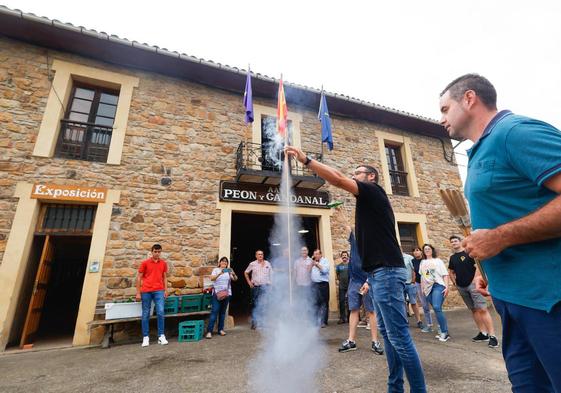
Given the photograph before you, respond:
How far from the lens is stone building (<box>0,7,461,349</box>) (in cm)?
534

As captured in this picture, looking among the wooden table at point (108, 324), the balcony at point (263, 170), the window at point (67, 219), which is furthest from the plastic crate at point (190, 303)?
the balcony at point (263, 170)

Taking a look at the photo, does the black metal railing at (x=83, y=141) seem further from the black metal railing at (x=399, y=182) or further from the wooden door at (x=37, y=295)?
the black metal railing at (x=399, y=182)

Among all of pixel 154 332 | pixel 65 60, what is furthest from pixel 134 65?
pixel 154 332

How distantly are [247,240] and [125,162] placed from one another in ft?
22.4

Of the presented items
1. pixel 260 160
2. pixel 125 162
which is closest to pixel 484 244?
pixel 260 160

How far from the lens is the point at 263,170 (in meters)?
6.87

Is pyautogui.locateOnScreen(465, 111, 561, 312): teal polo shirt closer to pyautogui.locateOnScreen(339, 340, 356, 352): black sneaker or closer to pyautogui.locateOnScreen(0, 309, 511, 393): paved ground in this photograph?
pyautogui.locateOnScreen(0, 309, 511, 393): paved ground

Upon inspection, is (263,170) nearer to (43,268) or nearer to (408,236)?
(43,268)

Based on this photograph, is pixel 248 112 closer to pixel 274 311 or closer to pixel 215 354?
pixel 274 311

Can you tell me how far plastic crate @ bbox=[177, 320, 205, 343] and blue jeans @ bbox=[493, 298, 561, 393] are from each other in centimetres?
493

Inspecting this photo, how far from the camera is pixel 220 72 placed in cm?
719

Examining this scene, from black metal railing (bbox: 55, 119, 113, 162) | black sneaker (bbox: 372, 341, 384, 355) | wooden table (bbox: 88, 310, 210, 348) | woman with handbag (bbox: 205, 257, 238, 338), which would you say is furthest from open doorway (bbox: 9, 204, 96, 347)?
black sneaker (bbox: 372, 341, 384, 355)

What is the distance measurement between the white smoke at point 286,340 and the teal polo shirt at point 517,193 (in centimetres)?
183

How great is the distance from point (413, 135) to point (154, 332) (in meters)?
10.4
